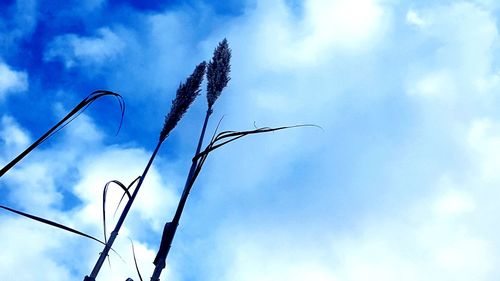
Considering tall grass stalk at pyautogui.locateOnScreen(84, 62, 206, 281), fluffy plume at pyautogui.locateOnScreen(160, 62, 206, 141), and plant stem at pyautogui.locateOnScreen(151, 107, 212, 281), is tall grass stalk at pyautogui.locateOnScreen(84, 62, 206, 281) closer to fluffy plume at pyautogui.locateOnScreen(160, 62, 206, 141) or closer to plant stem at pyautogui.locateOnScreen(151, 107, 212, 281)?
fluffy plume at pyautogui.locateOnScreen(160, 62, 206, 141)

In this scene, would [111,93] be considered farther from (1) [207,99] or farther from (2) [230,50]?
(2) [230,50]

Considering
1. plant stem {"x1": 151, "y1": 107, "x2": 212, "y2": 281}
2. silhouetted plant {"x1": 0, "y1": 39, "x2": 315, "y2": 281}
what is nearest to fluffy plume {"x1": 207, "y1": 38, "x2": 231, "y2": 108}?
silhouetted plant {"x1": 0, "y1": 39, "x2": 315, "y2": 281}

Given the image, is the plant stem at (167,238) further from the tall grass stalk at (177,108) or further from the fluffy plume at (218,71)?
the tall grass stalk at (177,108)

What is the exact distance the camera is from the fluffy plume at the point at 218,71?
4.46 meters

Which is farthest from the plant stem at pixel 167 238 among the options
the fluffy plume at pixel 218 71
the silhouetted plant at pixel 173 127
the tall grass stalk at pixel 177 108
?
the tall grass stalk at pixel 177 108

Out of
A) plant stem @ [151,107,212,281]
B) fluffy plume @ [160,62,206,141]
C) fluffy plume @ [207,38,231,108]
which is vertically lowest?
plant stem @ [151,107,212,281]

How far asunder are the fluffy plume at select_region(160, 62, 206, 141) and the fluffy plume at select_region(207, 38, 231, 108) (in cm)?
65

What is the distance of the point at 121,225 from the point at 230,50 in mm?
2759

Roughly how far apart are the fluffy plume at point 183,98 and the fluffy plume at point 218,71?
65cm

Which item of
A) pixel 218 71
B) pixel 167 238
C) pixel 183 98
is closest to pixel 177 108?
pixel 183 98

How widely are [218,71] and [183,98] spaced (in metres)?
1.15

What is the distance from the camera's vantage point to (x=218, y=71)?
4660 mm

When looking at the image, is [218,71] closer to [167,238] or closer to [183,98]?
[183,98]

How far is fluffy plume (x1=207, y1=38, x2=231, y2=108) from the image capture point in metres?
4.46
